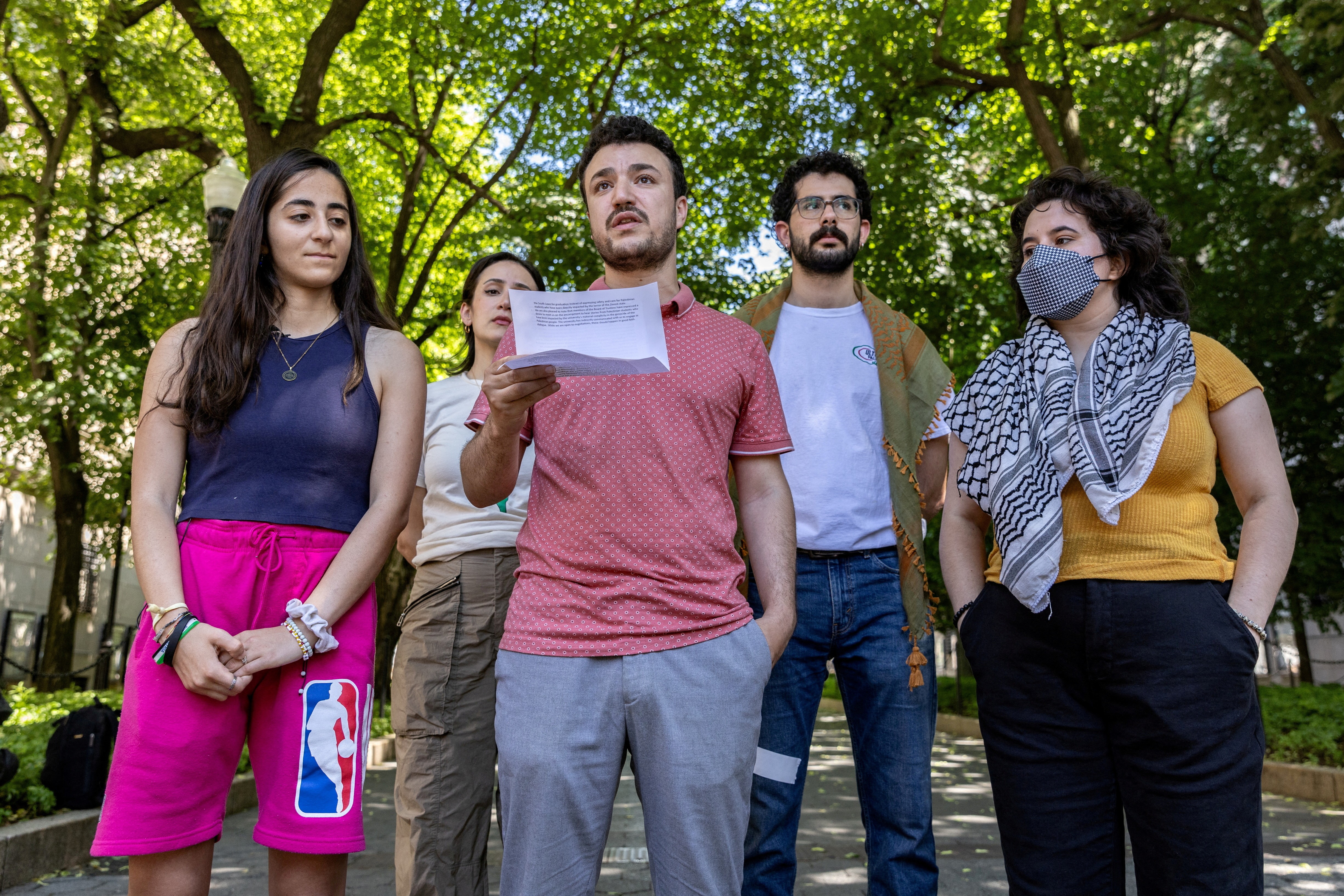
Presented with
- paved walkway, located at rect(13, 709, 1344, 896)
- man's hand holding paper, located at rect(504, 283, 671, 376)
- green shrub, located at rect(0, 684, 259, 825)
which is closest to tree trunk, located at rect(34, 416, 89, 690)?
green shrub, located at rect(0, 684, 259, 825)

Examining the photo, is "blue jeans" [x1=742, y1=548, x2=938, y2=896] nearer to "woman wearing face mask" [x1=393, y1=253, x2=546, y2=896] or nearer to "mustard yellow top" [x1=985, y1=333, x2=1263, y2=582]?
"mustard yellow top" [x1=985, y1=333, x2=1263, y2=582]

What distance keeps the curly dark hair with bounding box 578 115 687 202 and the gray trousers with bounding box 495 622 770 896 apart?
127 cm

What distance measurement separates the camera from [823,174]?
12.5ft

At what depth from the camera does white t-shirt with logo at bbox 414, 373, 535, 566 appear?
393 centimetres

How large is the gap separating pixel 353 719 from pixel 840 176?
8.08 ft

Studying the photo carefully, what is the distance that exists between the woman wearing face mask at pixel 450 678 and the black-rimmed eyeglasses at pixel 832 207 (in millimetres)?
992

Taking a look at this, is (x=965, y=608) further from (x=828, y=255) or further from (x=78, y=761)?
(x=78, y=761)

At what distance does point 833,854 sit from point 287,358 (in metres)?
4.70

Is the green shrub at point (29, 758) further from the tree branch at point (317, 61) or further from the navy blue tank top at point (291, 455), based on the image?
the tree branch at point (317, 61)

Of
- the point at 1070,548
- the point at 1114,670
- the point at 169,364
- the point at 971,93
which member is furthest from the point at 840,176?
the point at 971,93

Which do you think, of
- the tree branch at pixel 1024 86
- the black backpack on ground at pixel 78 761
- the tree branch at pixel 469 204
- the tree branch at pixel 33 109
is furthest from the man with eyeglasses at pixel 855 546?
the tree branch at pixel 33 109

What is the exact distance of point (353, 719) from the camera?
98.0 inches

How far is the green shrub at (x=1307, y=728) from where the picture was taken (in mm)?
8867

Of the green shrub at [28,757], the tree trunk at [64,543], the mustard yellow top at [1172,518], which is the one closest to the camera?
the mustard yellow top at [1172,518]
